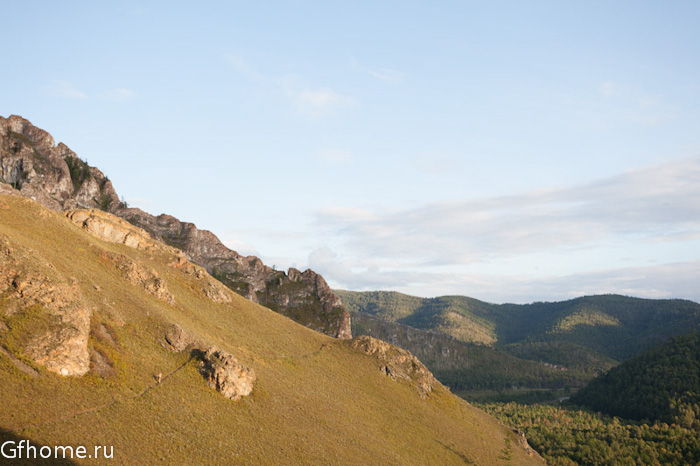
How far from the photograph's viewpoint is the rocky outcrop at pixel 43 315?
5922 centimetres

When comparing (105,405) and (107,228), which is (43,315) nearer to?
(105,405)

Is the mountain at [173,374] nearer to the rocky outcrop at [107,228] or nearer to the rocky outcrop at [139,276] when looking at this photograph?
the rocky outcrop at [139,276]

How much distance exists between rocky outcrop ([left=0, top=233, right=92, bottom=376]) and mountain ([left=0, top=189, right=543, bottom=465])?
7.6 inches

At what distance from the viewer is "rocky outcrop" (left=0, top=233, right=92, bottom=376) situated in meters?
59.2

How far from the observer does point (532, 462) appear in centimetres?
13275

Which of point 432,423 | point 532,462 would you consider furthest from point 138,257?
point 532,462

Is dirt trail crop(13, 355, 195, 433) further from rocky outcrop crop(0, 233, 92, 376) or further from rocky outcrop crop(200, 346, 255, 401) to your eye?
rocky outcrop crop(0, 233, 92, 376)

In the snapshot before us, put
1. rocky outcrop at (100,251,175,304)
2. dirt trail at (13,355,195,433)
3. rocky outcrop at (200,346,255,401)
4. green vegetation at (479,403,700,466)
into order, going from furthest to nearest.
A: green vegetation at (479,403,700,466)
rocky outcrop at (100,251,175,304)
rocky outcrop at (200,346,255,401)
dirt trail at (13,355,195,433)

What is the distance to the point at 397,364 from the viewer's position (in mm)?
A: 142750

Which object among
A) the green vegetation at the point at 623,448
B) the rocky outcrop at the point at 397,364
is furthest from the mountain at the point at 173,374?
the green vegetation at the point at 623,448

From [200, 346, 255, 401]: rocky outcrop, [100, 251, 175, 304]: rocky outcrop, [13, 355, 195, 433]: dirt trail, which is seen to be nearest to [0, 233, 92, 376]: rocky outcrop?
[13, 355, 195, 433]: dirt trail

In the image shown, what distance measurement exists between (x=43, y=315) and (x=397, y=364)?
104549 mm

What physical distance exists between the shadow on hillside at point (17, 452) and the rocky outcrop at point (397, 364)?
9891 centimetres

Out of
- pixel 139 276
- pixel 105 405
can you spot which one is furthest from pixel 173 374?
pixel 139 276
